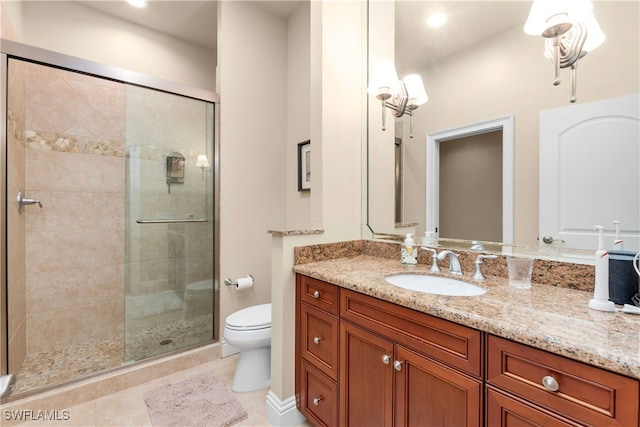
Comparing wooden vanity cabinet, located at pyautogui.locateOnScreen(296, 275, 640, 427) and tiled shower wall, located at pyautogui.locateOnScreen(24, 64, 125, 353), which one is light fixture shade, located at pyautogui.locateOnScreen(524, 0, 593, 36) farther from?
tiled shower wall, located at pyautogui.locateOnScreen(24, 64, 125, 353)

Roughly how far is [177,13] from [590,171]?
10.0 ft

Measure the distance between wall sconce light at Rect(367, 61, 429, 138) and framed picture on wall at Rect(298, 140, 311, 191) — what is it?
0.85 metres

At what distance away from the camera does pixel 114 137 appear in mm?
2541

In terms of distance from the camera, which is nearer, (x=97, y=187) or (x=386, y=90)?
(x=386, y=90)

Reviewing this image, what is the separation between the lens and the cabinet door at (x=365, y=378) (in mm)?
1090

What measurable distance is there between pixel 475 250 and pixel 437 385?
666mm

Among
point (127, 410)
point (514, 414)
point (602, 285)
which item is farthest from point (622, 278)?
point (127, 410)

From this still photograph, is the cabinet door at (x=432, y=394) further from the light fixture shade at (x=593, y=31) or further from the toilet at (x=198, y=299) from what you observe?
the toilet at (x=198, y=299)

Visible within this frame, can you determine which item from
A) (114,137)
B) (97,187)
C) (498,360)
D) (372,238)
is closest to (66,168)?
(97,187)

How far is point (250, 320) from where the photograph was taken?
1915 mm

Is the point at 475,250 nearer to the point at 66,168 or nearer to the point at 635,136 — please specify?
the point at 635,136

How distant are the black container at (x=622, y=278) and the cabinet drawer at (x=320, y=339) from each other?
0.95 meters

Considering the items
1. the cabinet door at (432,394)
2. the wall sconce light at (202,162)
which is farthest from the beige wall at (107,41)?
the cabinet door at (432,394)

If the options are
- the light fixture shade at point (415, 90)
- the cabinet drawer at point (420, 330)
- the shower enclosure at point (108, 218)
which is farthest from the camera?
the shower enclosure at point (108, 218)
